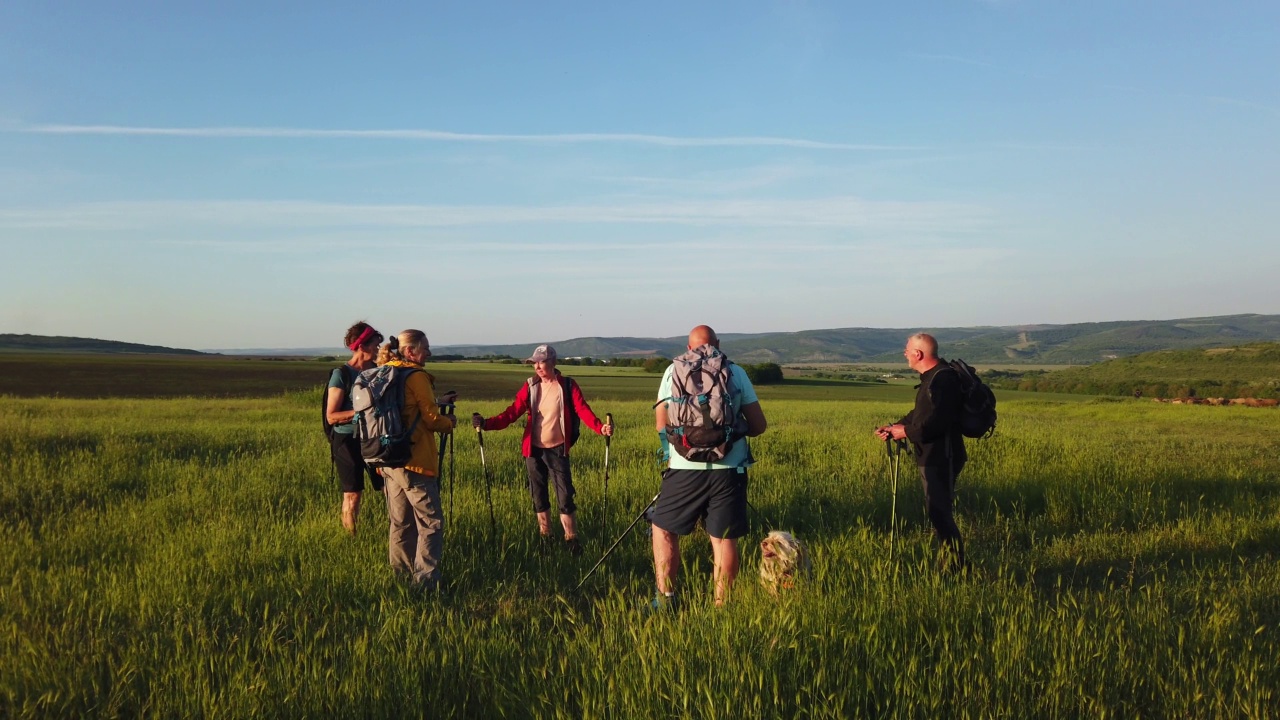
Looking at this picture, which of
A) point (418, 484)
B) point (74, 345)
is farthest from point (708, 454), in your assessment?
point (74, 345)

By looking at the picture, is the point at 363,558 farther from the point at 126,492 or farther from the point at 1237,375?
the point at 1237,375

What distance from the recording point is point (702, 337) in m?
4.88

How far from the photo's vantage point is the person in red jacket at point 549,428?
6629 millimetres

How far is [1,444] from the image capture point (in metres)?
10.9

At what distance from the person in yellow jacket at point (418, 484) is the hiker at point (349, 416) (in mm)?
1037

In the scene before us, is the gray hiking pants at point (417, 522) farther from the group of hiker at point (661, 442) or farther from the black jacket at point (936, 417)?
the black jacket at point (936, 417)

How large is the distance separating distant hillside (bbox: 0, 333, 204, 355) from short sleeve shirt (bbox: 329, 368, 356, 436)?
157799 mm

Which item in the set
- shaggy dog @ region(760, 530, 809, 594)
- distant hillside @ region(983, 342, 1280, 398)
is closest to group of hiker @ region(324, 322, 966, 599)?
shaggy dog @ region(760, 530, 809, 594)

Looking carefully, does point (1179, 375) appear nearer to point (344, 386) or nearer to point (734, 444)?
point (734, 444)

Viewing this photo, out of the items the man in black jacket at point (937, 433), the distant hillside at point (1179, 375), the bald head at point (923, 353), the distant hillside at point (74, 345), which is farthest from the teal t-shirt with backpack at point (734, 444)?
the distant hillside at point (74, 345)

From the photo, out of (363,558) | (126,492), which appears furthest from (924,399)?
(126,492)

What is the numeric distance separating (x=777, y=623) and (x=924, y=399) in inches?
104

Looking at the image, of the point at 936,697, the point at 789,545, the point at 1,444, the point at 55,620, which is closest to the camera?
the point at 936,697

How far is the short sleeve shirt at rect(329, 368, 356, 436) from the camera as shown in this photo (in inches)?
256
